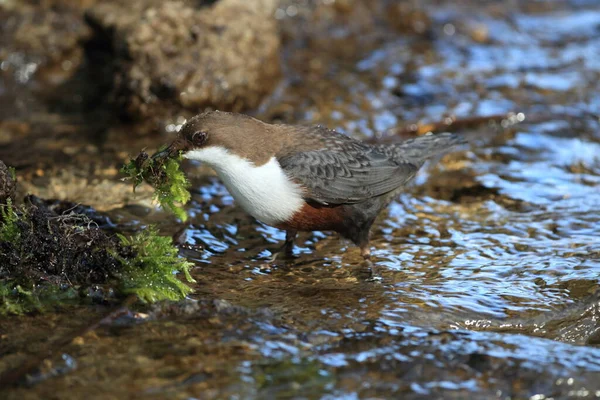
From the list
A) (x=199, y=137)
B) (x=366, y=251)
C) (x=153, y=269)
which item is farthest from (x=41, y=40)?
(x=153, y=269)

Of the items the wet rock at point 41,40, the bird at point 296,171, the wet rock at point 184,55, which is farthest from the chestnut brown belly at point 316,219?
the wet rock at point 41,40

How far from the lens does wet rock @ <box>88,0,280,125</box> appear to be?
676 centimetres

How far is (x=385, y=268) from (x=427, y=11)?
5.88 m

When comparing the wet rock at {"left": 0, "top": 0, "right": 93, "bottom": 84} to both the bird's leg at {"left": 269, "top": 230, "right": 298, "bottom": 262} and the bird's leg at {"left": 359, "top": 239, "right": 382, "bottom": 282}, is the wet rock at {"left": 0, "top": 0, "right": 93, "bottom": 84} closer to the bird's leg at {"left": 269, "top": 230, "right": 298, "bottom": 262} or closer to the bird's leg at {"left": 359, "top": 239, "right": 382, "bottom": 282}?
the bird's leg at {"left": 269, "top": 230, "right": 298, "bottom": 262}

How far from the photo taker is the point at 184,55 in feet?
22.6

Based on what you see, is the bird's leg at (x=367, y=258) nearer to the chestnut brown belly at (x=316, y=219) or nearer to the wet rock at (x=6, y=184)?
the chestnut brown belly at (x=316, y=219)

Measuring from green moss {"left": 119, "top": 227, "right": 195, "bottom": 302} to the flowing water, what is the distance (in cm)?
15

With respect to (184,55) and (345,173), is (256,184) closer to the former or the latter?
(345,173)

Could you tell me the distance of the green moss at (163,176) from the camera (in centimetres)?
405

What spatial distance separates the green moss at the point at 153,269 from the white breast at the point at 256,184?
0.58 metres

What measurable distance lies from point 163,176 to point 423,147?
198 cm

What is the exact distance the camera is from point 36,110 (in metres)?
7.08

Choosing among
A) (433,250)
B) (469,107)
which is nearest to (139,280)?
(433,250)

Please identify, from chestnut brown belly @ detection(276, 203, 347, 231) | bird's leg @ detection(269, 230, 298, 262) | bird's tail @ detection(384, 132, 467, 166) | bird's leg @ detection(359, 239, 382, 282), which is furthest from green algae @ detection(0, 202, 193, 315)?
bird's tail @ detection(384, 132, 467, 166)
